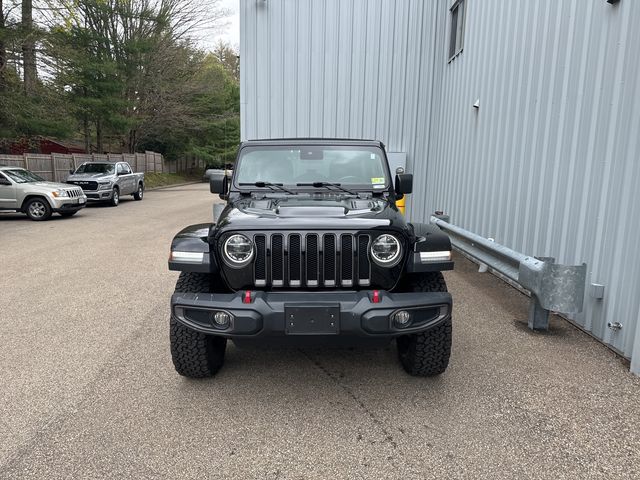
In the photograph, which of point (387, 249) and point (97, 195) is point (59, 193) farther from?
point (387, 249)

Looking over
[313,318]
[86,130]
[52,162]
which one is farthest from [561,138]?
[86,130]

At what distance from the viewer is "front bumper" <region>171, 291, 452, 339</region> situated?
2.84m

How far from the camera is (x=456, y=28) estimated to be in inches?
364

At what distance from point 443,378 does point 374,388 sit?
559 millimetres

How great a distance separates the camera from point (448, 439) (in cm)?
277

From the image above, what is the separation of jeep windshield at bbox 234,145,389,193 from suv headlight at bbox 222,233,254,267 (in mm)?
1279

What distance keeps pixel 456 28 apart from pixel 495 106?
10.6 feet

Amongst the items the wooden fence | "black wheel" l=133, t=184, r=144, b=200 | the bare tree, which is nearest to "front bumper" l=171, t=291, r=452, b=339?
the wooden fence

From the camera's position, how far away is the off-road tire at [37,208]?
12891 mm

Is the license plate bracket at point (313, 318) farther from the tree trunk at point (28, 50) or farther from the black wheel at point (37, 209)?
the tree trunk at point (28, 50)

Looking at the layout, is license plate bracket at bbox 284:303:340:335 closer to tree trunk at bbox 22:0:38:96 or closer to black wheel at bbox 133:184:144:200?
tree trunk at bbox 22:0:38:96

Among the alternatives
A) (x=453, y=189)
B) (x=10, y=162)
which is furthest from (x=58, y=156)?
(x=453, y=189)

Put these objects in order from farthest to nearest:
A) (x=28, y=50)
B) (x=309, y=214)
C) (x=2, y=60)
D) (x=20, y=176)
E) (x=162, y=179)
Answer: (x=162, y=179), (x=28, y=50), (x=2, y=60), (x=20, y=176), (x=309, y=214)

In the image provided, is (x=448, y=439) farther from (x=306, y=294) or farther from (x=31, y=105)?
(x=31, y=105)
